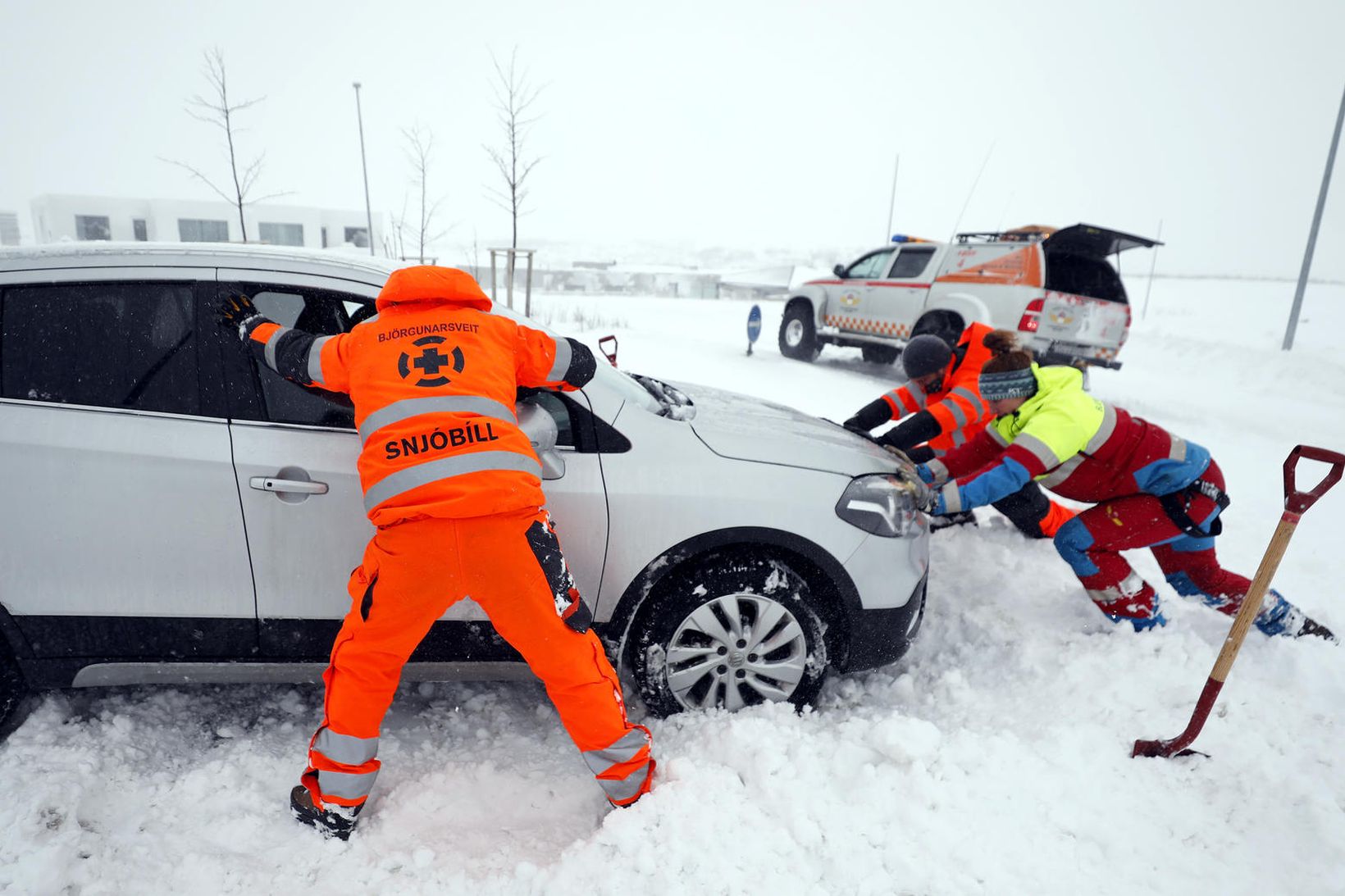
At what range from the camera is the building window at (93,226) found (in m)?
33.2

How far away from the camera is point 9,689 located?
90.5 inches

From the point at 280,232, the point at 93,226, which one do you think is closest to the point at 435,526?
the point at 280,232

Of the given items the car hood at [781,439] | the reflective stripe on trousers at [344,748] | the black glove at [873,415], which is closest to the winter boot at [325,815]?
the reflective stripe on trousers at [344,748]

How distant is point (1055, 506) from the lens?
4.30 meters

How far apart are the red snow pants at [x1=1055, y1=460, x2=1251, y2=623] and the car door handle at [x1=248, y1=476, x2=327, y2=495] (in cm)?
314

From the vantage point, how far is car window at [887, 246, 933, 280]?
973 cm

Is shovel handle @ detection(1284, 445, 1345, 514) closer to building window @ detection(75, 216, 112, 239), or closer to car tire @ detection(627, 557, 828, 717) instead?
car tire @ detection(627, 557, 828, 717)

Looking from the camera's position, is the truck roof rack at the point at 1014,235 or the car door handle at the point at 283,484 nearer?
the car door handle at the point at 283,484

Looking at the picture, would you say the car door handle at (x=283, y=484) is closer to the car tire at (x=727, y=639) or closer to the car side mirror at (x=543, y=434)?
the car side mirror at (x=543, y=434)

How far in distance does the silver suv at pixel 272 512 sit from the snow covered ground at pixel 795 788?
0.33 meters

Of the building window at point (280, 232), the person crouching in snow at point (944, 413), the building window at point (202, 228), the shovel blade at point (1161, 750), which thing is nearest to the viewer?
the shovel blade at point (1161, 750)

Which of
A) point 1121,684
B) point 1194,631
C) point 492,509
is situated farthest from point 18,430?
point 1194,631

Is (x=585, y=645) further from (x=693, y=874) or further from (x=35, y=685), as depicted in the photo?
(x=35, y=685)

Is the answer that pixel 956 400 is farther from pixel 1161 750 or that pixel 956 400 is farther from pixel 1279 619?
pixel 1161 750
